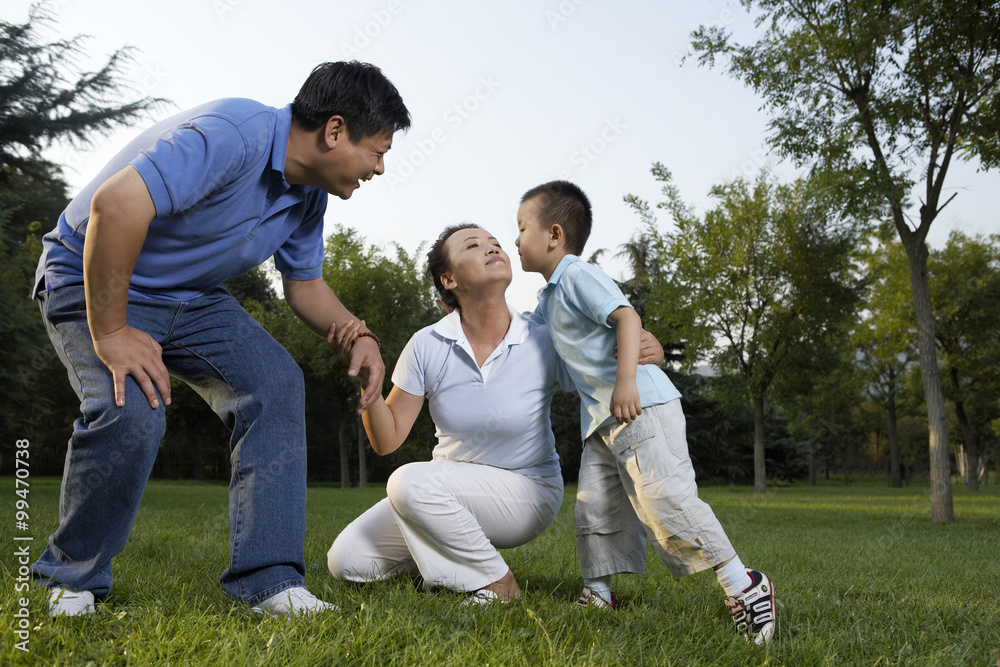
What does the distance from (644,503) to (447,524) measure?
792 mm

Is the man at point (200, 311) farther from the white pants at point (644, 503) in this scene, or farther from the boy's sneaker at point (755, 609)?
the boy's sneaker at point (755, 609)

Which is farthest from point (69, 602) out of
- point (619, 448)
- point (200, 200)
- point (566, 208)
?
point (566, 208)

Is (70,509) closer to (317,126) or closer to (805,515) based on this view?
(317,126)

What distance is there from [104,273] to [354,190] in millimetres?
942

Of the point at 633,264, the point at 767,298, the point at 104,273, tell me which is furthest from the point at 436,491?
the point at 633,264

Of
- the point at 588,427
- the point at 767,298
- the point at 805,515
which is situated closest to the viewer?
the point at 588,427

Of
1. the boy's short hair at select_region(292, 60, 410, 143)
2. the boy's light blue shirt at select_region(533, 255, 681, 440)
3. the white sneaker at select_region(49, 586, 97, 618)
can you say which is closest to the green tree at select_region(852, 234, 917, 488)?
the boy's light blue shirt at select_region(533, 255, 681, 440)

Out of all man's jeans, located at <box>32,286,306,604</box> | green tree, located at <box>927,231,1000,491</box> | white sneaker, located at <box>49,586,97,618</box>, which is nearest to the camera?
white sneaker, located at <box>49,586,97,618</box>

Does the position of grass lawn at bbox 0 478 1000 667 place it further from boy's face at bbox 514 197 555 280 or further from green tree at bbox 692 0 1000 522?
green tree at bbox 692 0 1000 522

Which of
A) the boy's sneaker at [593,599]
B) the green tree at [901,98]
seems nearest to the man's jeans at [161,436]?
the boy's sneaker at [593,599]

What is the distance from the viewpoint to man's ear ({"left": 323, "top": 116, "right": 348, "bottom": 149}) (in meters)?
2.66

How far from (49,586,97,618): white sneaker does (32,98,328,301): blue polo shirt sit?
0.98 metres

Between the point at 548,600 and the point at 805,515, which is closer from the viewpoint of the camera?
the point at 548,600

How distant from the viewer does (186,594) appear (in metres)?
2.71
